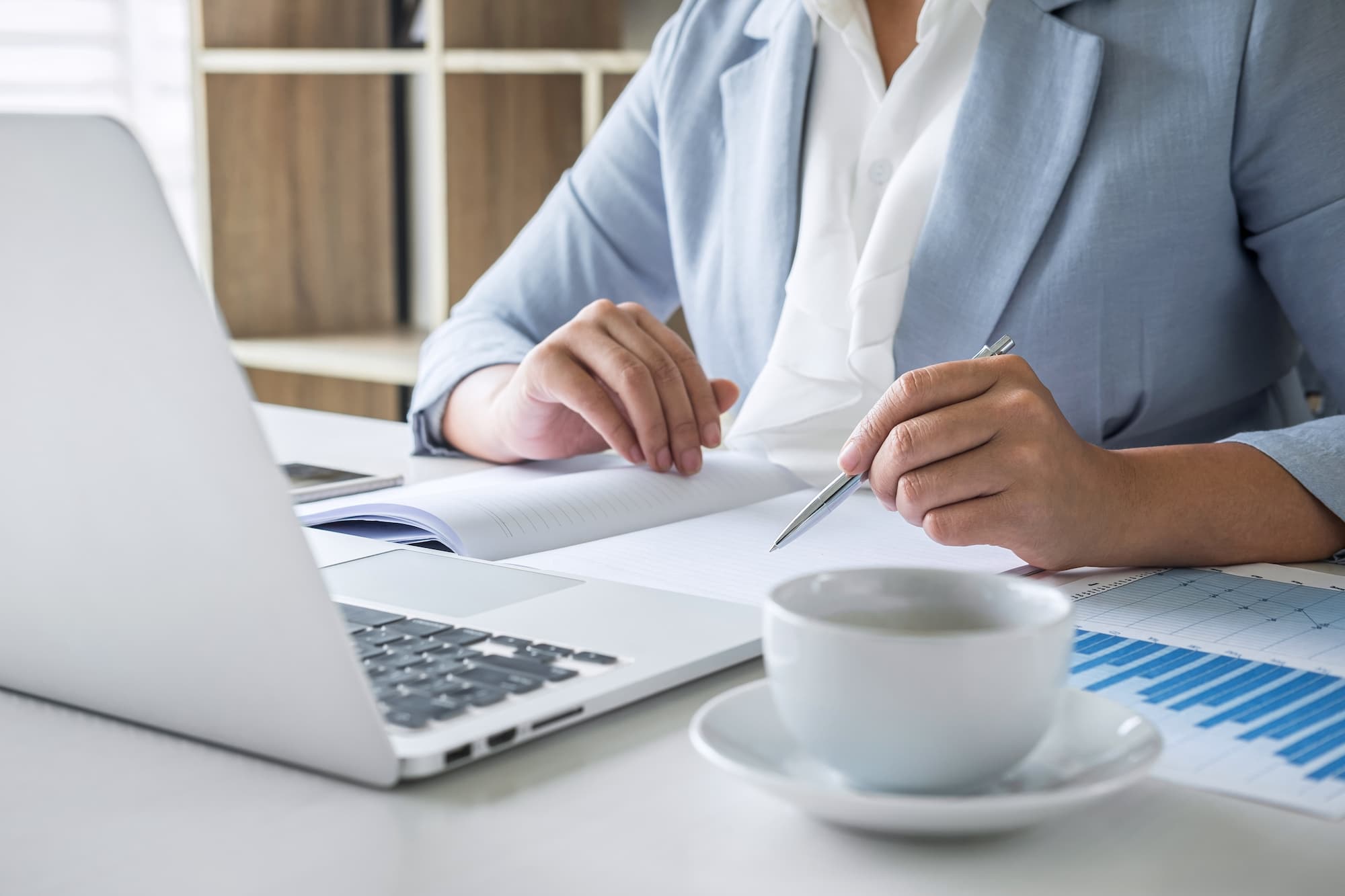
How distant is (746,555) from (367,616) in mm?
262

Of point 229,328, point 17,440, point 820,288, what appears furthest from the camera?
point 229,328

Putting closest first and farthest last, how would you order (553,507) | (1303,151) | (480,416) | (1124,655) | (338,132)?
(1124,655)
(553,507)
(1303,151)
(480,416)
(338,132)

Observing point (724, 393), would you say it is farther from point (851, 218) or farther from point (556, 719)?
point (556, 719)

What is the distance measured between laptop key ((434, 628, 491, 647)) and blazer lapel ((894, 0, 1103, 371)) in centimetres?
59

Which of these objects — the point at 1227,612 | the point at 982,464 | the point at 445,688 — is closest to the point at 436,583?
the point at 445,688

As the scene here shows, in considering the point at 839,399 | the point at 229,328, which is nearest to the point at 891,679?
the point at 839,399

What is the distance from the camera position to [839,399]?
1094 millimetres

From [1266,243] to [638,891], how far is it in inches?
32.8

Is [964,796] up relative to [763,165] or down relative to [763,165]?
down

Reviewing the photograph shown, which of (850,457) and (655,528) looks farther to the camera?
(655,528)

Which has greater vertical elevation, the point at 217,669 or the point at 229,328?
the point at 217,669

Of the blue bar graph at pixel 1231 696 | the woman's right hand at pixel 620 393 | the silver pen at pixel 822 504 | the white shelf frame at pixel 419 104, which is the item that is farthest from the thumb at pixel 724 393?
the white shelf frame at pixel 419 104

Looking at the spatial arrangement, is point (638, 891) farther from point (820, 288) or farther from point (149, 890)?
point (820, 288)

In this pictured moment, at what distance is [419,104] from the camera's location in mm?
2586
